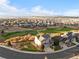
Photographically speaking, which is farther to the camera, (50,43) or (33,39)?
(33,39)

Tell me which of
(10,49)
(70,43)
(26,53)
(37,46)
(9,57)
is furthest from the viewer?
(70,43)

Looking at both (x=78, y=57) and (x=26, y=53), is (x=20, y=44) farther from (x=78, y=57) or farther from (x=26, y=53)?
(x=78, y=57)

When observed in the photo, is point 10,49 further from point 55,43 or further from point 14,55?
point 55,43

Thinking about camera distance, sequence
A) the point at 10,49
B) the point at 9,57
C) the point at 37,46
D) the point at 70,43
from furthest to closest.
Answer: the point at 70,43, the point at 37,46, the point at 10,49, the point at 9,57

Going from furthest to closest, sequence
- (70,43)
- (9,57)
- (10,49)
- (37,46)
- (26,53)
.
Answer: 1. (70,43)
2. (37,46)
3. (10,49)
4. (26,53)
5. (9,57)

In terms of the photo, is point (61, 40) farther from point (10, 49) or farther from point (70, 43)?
point (10, 49)

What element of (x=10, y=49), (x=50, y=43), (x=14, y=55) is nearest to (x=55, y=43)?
(x=50, y=43)

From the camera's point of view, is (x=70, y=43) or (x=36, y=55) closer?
(x=36, y=55)

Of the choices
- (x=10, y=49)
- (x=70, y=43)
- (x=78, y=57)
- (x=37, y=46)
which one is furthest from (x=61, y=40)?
(x=78, y=57)
